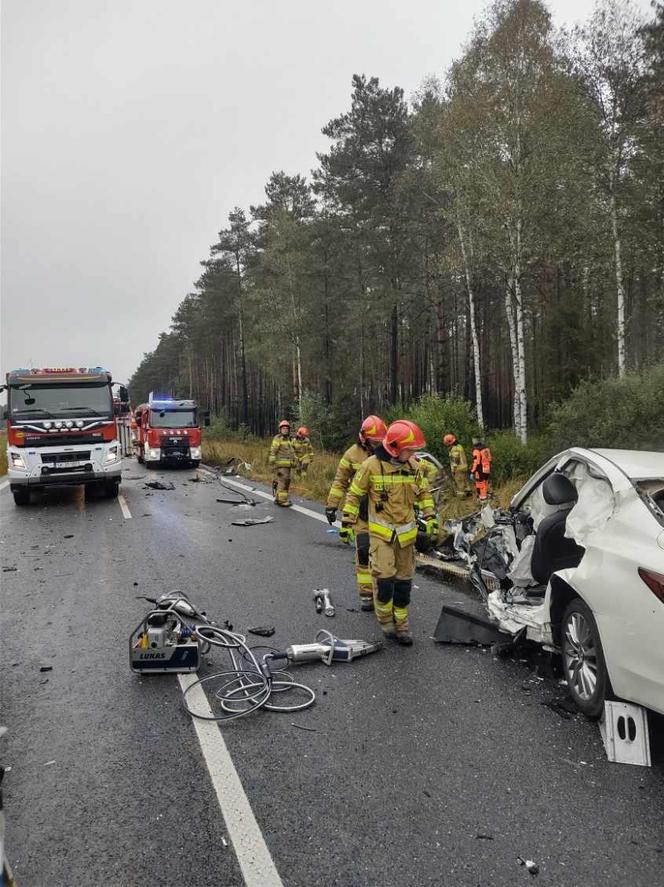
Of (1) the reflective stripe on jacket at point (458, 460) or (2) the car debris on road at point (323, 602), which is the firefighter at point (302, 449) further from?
(2) the car debris on road at point (323, 602)

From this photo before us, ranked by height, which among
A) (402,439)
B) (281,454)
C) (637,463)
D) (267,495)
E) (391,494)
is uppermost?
(402,439)

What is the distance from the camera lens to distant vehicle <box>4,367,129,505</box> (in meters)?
11.9

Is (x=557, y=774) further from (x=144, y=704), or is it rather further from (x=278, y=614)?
(x=278, y=614)

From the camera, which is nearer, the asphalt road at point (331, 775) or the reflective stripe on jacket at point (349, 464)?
the asphalt road at point (331, 775)

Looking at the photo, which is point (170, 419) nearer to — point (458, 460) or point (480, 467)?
point (458, 460)

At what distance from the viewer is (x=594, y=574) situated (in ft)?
10.9

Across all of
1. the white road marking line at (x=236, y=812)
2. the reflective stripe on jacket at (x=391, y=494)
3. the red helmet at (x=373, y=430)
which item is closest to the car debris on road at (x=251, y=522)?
the red helmet at (x=373, y=430)

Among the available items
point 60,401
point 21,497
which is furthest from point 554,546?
point 21,497

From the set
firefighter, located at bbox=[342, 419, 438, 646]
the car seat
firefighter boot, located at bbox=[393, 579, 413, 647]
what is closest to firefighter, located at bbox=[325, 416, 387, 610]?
firefighter, located at bbox=[342, 419, 438, 646]

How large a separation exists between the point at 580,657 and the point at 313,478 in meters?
11.6

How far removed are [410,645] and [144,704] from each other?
6.77 feet

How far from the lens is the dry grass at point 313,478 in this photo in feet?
33.8

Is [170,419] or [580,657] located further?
[170,419]

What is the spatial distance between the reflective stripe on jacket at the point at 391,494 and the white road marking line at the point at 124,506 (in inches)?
279
